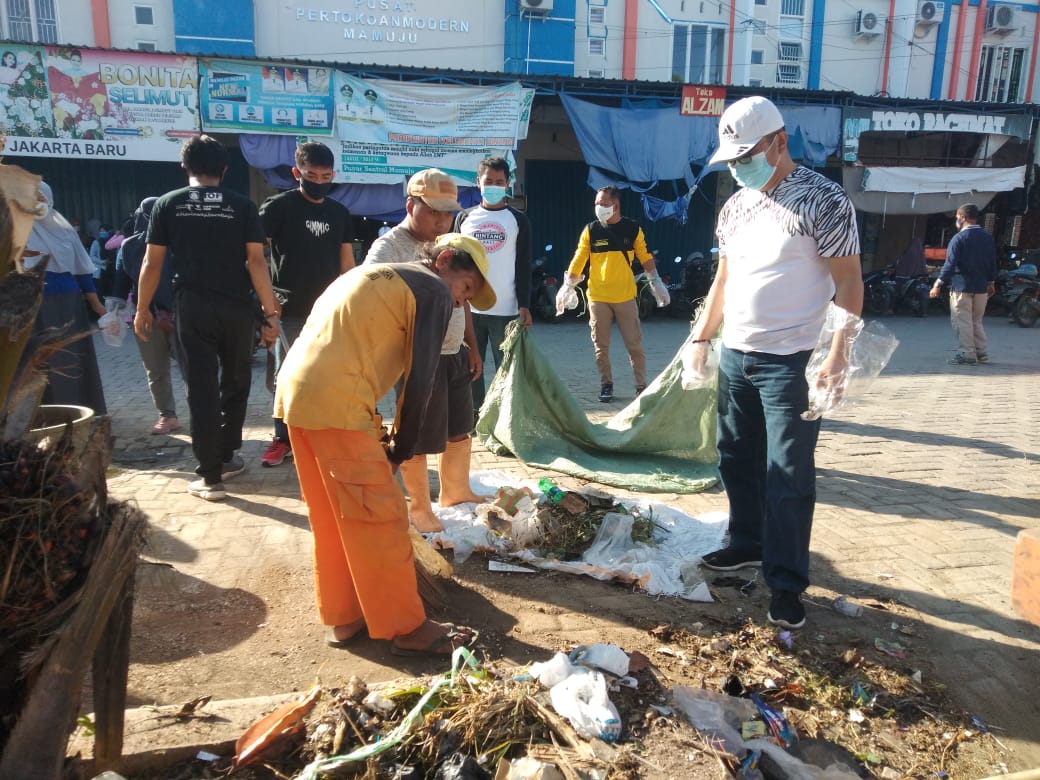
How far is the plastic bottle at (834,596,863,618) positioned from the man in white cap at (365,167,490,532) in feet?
6.09

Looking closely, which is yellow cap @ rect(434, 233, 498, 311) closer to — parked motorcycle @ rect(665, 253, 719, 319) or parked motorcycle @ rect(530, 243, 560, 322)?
parked motorcycle @ rect(530, 243, 560, 322)

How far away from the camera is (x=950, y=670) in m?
2.93

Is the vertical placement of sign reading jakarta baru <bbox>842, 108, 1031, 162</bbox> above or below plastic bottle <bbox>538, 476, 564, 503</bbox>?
above

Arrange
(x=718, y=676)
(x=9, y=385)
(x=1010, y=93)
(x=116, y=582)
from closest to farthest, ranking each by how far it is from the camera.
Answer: (x=9, y=385) → (x=116, y=582) → (x=718, y=676) → (x=1010, y=93)

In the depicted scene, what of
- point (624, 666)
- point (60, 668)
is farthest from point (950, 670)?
point (60, 668)

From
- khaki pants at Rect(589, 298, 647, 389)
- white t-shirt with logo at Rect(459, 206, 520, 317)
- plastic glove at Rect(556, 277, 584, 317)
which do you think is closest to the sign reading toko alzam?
khaki pants at Rect(589, 298, 647, 389)

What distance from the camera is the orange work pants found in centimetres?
259

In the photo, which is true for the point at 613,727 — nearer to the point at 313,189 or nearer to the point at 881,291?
the point at 313,189

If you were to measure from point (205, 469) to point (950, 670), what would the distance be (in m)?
3.77

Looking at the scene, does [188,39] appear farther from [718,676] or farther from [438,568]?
[718,676]

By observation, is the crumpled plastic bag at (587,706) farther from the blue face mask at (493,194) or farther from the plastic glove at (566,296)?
the plastic glove at (566,296)

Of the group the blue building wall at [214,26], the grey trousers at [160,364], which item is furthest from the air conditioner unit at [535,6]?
the grey trousers at [160,364]

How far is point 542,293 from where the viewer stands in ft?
46.4

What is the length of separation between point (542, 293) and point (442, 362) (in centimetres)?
1039
